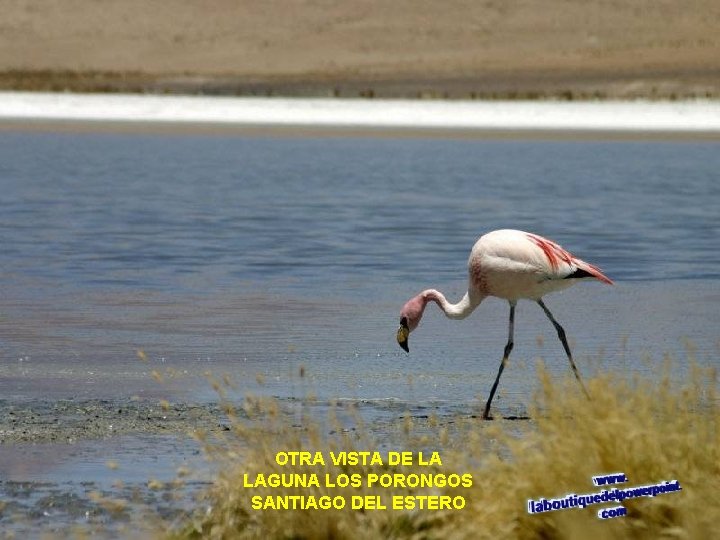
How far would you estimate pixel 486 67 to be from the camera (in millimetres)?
105125

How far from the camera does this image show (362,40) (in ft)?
362

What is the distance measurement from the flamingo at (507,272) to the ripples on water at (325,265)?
56 cm

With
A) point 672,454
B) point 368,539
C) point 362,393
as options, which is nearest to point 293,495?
point 368,539

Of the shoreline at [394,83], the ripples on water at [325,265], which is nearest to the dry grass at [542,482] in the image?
the ripples on water at [325,265]

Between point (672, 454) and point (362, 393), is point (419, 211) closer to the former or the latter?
point (362, 393)

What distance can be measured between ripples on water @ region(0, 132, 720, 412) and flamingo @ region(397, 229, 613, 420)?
0.56 metres

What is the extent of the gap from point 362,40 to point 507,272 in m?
102

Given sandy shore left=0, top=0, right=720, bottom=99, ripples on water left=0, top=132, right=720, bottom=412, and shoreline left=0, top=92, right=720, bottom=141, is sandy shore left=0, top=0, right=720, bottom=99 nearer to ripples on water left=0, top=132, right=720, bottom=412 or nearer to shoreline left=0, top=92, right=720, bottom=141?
shoreline left=0, top=92, right=720, bottom=141

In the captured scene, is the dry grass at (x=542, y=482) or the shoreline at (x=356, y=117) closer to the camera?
the dry grass at (x=542, y=482)

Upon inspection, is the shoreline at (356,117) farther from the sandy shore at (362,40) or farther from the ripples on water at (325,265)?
the sandy shore at (362,40)

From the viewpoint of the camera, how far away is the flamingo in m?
9.41

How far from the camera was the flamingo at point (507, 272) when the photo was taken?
9414 millimetres

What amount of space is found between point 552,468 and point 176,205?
21214 mm

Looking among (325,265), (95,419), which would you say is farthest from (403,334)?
(325,265)
